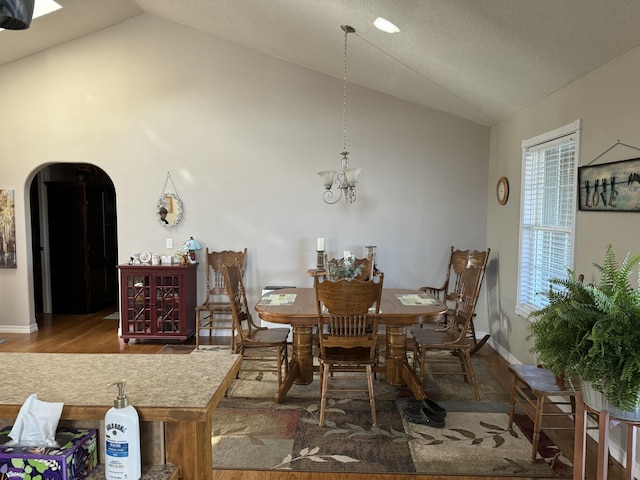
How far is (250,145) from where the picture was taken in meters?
5.43

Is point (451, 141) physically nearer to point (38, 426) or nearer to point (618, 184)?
point (618, 184)

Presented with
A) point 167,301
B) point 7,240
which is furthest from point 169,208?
point 7,240

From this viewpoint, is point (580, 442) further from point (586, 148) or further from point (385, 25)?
point (385, 25)

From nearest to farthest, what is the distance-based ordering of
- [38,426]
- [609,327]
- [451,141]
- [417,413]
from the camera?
[38,426] < [609,327] < [417,413] < [451,141]

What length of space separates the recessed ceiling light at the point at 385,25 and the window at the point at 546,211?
142 cm

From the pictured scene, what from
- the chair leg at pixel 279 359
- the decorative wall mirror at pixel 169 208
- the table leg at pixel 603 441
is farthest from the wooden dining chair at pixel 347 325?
the decorative wall mirror at pixel 169 208

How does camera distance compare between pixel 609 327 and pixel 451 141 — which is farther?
pixel 451 141

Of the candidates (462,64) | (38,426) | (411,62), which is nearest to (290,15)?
(411,62)

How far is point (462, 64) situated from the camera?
147 inches

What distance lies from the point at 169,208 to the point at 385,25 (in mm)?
3186

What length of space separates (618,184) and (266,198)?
11.6 ft

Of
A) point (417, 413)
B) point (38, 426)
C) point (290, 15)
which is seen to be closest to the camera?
point (38, 426)

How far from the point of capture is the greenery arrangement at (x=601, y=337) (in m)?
1.57

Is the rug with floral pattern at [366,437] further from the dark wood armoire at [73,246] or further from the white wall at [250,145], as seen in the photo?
the dark wood armoire at [73,246]
